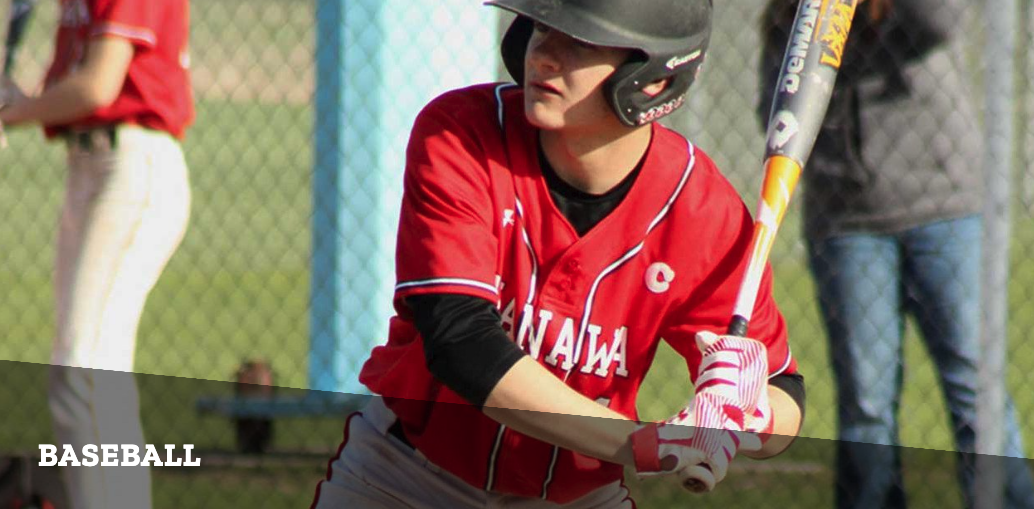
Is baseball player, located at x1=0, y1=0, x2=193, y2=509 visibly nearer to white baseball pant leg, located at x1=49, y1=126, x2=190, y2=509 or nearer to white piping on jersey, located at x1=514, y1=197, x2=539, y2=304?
white baseball pant leg, located at x1=49, y1=126, x2=190, y2=509

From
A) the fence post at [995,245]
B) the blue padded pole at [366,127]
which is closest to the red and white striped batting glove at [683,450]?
the fence post at [995,245]

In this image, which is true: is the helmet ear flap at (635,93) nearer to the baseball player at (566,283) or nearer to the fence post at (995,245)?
the baseball player at (566,283)

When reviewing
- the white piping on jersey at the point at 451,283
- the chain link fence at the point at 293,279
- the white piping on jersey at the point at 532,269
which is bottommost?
the chain link fence at the point at 293,279

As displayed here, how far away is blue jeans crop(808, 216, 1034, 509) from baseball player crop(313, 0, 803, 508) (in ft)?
5.21

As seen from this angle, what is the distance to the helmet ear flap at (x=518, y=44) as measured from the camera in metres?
2.58

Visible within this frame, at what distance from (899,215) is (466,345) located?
6.86 feet

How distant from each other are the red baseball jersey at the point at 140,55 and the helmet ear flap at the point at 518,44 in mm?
1373

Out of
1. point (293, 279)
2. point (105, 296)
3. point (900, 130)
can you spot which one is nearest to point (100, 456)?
point (105, 296)

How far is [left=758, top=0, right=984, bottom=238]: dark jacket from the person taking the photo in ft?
13.2

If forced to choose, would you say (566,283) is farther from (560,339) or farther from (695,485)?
(695,485)

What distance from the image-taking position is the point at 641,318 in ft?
8.04

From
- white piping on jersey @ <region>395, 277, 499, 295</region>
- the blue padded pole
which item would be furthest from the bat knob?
the blue padded pole

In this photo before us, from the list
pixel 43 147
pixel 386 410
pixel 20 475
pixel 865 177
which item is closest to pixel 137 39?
pixel 20 475

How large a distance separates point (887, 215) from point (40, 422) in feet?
10.9
